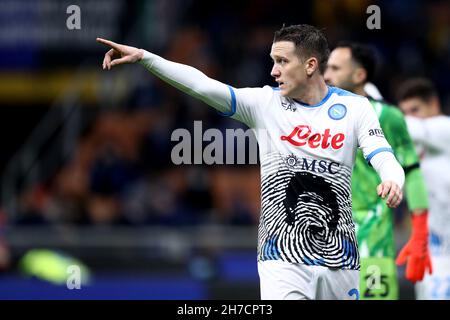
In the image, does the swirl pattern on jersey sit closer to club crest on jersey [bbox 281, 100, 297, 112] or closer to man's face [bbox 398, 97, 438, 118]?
club crest on jersey [bbox 281, 100, 297, 112]

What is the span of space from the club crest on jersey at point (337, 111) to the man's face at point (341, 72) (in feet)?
6.24

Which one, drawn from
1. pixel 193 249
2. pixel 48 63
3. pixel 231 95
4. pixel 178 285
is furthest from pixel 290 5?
pixel 231 95

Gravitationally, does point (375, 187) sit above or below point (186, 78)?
below

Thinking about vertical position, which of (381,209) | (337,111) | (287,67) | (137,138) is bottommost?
A: (381,209)

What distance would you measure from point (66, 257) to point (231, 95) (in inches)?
377

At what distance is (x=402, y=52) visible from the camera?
20.7 m

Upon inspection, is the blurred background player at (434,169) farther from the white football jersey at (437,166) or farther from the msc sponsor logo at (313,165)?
the msc sponsor logo at (313,165)

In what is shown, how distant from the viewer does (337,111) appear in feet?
23.7

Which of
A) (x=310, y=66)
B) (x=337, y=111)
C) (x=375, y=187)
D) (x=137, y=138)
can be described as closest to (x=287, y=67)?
(x=310, y=66)

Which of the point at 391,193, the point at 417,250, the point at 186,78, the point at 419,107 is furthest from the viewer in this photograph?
the point at 419,107

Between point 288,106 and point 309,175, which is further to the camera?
point 288,106

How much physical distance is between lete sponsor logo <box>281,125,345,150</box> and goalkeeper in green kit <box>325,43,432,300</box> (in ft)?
6.34

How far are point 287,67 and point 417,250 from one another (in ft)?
7.90

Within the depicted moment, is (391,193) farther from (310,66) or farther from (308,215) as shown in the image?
(310,66)
